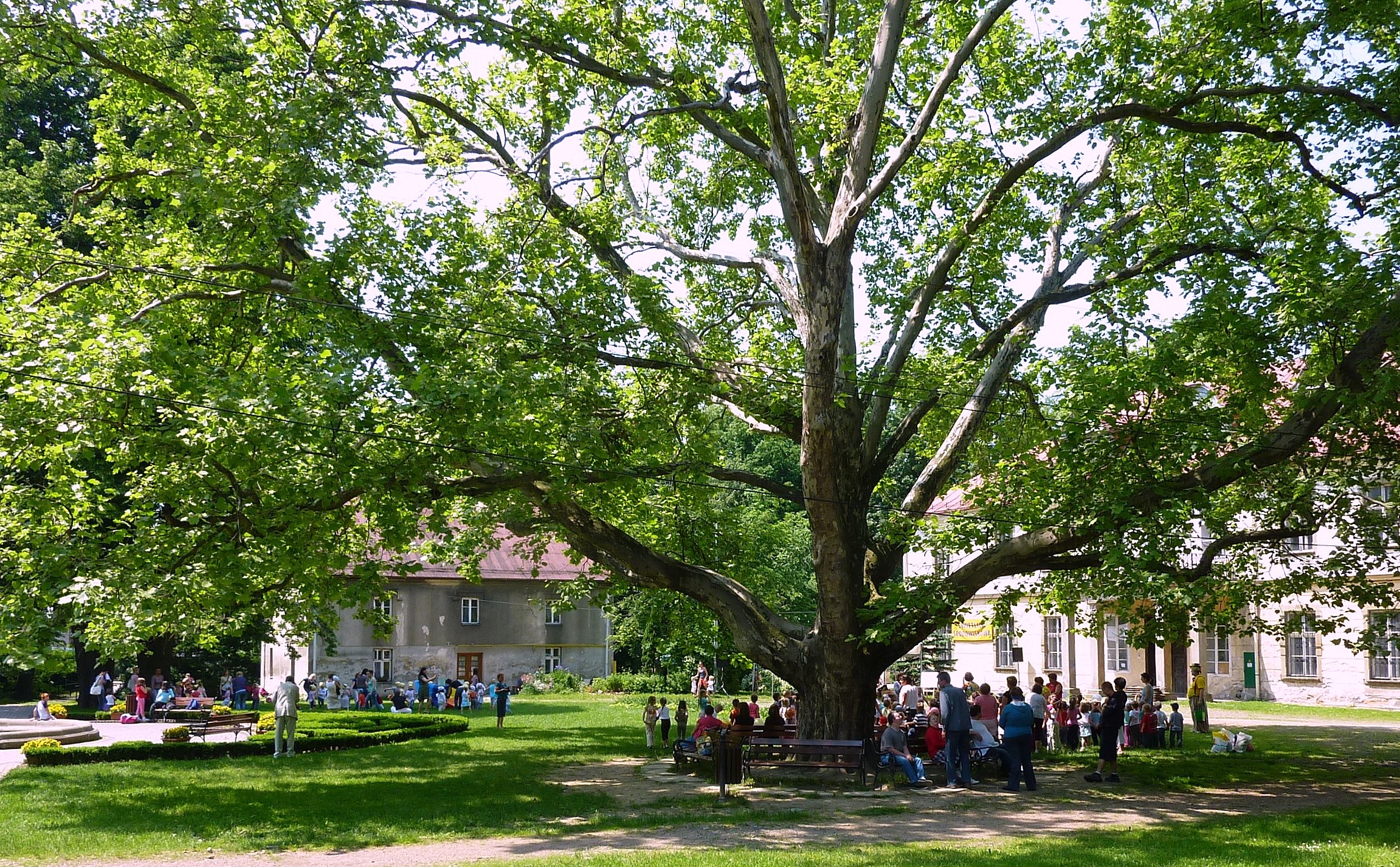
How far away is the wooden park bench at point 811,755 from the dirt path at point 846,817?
1.77 ft

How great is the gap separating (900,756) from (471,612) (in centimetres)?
3272

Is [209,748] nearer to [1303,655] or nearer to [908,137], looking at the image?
[908,137]

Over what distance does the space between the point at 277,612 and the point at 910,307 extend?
38.7 feet

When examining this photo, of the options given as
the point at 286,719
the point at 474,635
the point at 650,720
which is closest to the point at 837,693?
the point at 650,720

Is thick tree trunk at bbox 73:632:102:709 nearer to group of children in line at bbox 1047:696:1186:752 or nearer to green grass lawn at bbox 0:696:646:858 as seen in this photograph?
green grass lawn at bbox 0:696:646:858

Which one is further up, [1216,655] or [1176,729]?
[1216,655]

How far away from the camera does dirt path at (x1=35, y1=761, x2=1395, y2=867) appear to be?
38.5 ft

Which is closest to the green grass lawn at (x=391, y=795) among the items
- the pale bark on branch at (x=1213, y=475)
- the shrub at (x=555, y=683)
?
the pale bark on branch at (x=1213, y=475)

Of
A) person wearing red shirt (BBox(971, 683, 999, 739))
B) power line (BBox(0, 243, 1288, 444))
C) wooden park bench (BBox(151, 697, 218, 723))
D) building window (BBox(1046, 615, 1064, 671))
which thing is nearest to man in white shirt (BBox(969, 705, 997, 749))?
person wearing red shirt (BBox(971, 683, 999, 739))

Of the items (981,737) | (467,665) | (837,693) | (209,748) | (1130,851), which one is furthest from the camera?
(467,665)

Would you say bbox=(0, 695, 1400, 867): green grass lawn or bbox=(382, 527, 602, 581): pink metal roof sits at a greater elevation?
bbox=(382, 527, 602, 581): pink metal roof

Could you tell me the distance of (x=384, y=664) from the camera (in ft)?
148

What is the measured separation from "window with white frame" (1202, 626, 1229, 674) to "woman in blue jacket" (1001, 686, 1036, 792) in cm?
2593

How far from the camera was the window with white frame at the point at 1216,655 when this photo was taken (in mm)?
39312
